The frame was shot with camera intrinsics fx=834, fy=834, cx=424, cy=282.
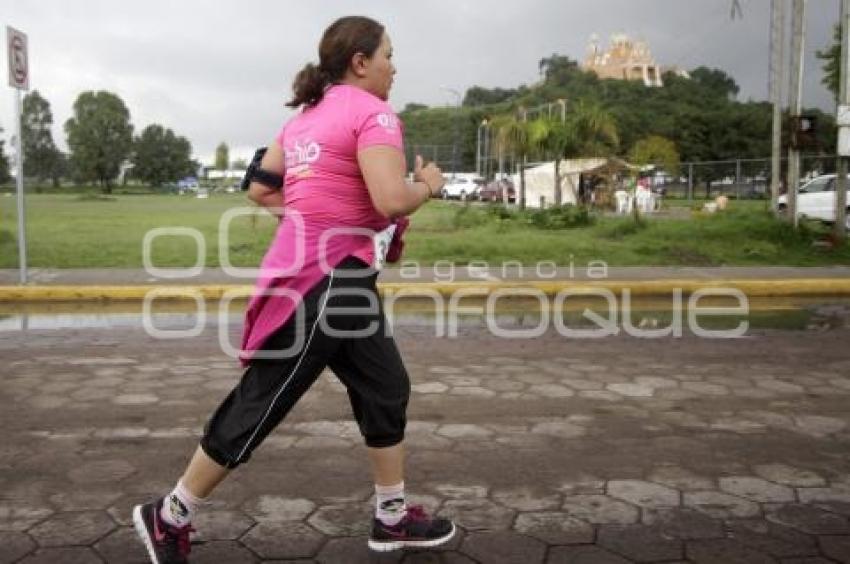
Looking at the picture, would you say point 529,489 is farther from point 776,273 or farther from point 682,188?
point 682,188

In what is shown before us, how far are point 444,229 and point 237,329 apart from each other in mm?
11277

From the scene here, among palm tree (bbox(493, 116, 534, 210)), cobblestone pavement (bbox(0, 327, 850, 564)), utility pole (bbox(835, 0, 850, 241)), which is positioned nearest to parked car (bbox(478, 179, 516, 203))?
palm tree (bbox(493, 116, 534, 210))

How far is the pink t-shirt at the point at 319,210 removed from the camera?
237 centimetres

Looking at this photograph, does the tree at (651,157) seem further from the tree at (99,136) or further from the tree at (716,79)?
the tree at (716,79)

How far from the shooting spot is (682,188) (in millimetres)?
42312

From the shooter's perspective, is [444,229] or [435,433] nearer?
[435,433]

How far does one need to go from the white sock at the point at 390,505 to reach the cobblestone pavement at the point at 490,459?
12cm

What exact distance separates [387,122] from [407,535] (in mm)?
1325

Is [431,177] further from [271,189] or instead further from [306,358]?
[306,358]

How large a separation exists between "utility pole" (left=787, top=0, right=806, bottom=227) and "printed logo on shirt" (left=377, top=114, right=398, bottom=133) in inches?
525

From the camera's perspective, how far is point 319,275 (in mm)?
2438

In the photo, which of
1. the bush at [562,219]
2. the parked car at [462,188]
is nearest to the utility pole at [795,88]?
the bush at [562,219]

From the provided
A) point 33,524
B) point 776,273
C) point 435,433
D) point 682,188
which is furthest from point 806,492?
point 682,188

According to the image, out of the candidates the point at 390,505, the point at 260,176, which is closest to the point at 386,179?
the point at 260,176
